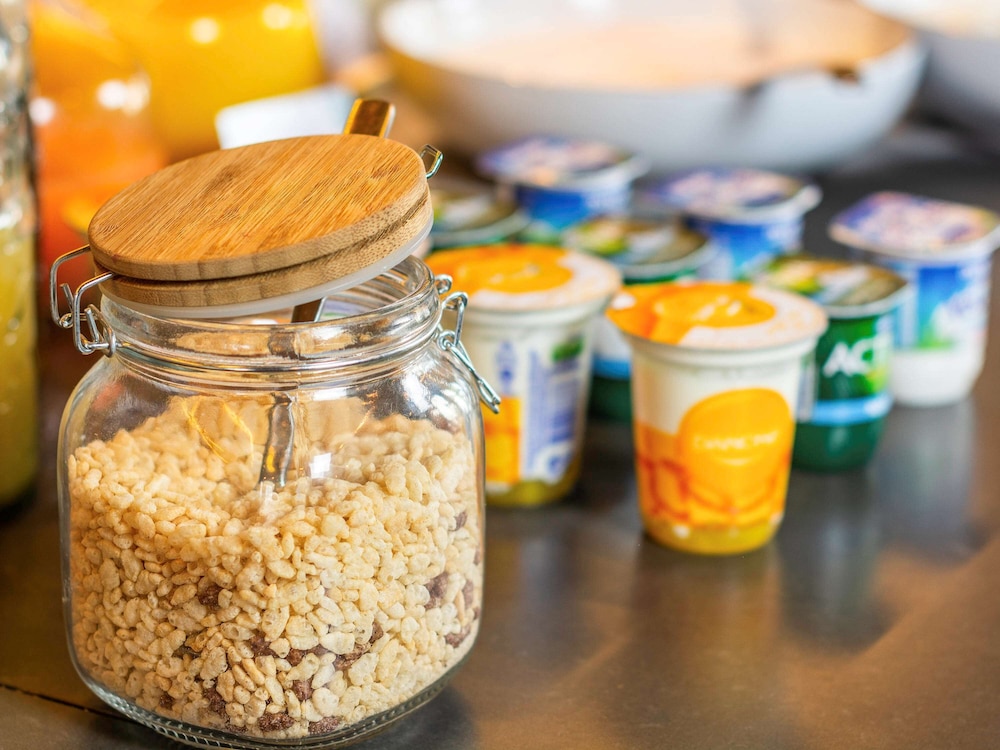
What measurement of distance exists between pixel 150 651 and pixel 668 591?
0.33 metres

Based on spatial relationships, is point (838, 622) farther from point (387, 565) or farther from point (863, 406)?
point (387, 565)

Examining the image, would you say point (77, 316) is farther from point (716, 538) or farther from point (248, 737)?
point (716, 538)

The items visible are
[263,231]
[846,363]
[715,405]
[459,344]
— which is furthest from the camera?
[846,363]

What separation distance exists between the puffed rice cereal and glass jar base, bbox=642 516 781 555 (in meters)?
0.24

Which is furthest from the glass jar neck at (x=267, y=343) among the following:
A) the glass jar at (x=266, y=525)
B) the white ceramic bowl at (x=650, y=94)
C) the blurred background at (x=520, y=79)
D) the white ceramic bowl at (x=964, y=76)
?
the white ceramic bowl at (x=964, y=76)

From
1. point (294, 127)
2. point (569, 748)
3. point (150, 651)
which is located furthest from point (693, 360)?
point (294, 127)

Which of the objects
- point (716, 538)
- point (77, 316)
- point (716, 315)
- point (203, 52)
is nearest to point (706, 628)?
point (716, 538)

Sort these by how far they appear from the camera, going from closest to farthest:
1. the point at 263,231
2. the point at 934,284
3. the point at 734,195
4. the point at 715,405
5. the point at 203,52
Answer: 1. the point at 263,231
2. the point at 715,405
3. the point at 934,284
4. the point at 734,195
5. the point at 203,52

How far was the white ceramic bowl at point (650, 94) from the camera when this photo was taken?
124 cm

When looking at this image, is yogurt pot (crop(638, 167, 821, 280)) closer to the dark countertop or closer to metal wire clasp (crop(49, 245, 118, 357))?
the dark countertop

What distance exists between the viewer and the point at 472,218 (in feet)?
3.30

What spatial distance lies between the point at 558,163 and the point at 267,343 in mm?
628

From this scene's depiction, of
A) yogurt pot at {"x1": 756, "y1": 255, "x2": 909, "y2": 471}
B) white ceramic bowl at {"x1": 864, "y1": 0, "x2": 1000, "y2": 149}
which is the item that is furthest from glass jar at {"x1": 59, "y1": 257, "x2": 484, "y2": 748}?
white ceramic bowl at {"x1": 864, "y1": 0, "x2": 1000, "y2": 149}

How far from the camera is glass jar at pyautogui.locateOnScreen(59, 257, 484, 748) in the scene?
556 mm
